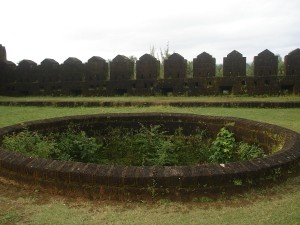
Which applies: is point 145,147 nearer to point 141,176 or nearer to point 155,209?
point 141,176

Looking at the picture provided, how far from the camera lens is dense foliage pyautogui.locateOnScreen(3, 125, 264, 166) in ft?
19.3

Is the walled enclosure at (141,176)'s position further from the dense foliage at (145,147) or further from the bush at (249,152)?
the dense foliage at (145,147)

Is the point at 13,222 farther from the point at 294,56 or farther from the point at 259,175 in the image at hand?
the point at 294,56

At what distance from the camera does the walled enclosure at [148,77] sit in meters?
12.1

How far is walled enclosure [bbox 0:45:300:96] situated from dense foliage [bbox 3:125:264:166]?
5774mm

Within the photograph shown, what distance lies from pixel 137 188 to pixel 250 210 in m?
1.05

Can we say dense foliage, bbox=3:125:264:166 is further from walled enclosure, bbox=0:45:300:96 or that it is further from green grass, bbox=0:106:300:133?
walled enclosure, bbox=0:45:300:96

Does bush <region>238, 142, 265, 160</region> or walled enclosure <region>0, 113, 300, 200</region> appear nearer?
walled enclosure <region>0, 113, 300, 200</region>

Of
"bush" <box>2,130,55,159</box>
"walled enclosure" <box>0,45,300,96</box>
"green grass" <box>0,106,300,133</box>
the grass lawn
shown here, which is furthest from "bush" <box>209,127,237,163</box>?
"walled enclosure" <box>0,45,300,96</box>

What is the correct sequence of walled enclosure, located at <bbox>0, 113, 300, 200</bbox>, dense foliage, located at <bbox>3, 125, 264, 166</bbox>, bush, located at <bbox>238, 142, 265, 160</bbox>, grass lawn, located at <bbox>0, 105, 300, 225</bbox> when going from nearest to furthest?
grass lawn, located at <bbox>0, 105, 300, 225</bbox>, walled enclosure, located at <bbox>0, 113, 300, 200</bbox>, bush, located at <bbox>238, 142, 265, 160</bbox>, dense foliage, located at <bbox>3, 125, 264, 166</bbox>

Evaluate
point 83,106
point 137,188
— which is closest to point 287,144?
point 137,188

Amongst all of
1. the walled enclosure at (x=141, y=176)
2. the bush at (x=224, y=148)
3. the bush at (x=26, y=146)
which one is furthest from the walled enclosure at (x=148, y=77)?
the walled enclosure at (x=141, y=176)

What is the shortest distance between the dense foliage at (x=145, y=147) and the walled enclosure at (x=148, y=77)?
227 inches

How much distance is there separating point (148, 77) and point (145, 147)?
6.51m
